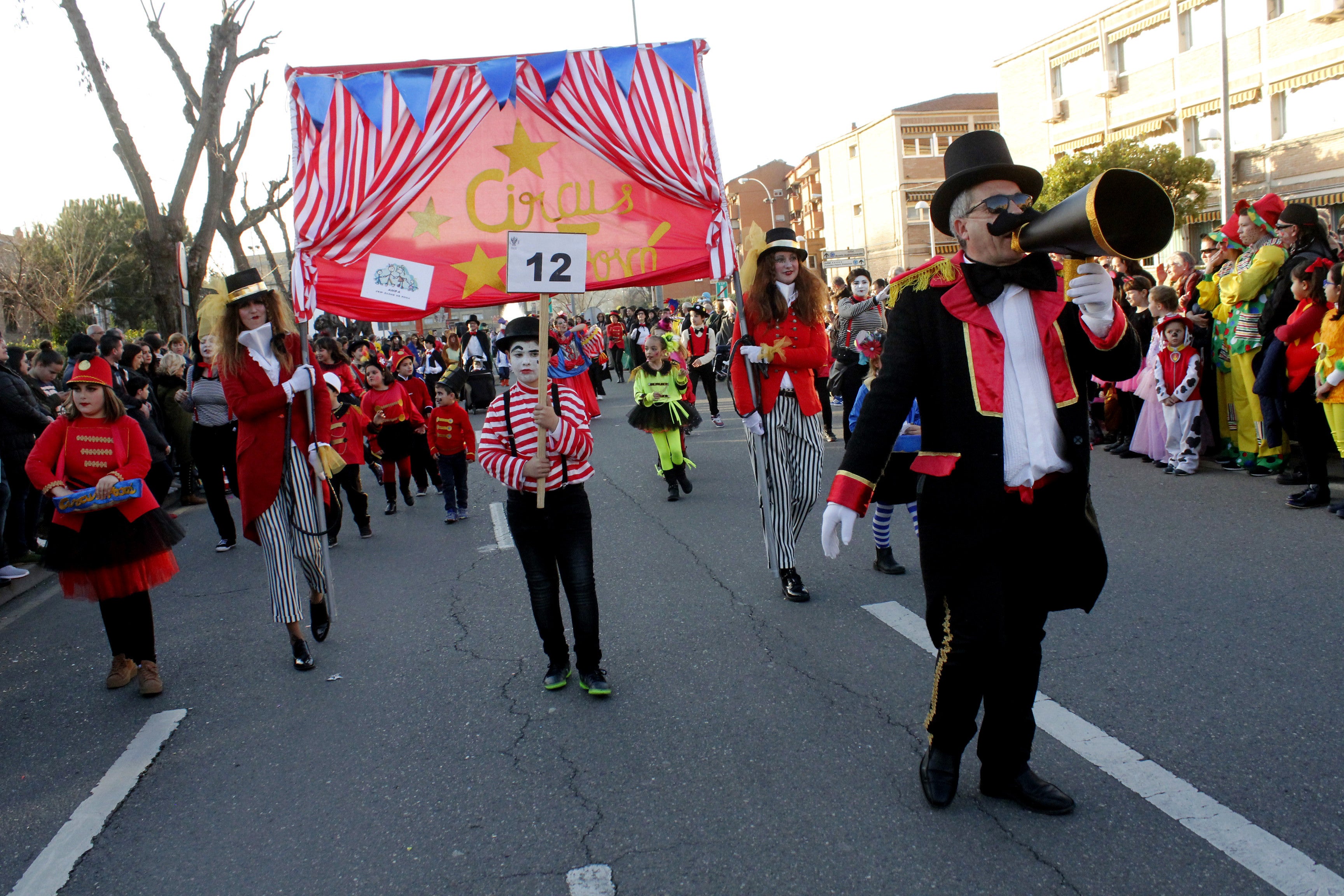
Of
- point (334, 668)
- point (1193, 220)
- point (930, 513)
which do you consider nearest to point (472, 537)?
point (334, 668)

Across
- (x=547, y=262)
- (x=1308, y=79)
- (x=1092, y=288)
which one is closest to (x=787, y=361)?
(x=547, y=262)

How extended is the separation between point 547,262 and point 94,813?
284 cm

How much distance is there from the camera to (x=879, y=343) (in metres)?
6.53

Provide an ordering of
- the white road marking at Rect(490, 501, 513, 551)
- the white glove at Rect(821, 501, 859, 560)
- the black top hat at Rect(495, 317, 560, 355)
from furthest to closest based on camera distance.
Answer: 1. the white road marking at Rect(490, 501, 513, 551)
2. the black top hat at Rect(495, 317, 560, 355)
3. the white glove at Rect(821, 501, 859, 560)

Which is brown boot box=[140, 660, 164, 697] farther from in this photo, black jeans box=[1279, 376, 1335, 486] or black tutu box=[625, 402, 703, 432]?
black jeans box=[1279, 376, 1335, 486]

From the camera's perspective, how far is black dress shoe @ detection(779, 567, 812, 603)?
18.4 ft

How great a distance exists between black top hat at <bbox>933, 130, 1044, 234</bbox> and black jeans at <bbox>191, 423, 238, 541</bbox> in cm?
744

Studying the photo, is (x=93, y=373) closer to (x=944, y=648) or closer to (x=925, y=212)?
(x=944, y=648)

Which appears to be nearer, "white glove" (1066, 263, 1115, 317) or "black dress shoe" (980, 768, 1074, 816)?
"white glove" (1066, 263, 1115, 317)

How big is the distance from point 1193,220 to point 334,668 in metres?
36.6

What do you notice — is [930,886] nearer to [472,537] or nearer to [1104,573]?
[1104,573]

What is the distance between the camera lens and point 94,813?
377 cm

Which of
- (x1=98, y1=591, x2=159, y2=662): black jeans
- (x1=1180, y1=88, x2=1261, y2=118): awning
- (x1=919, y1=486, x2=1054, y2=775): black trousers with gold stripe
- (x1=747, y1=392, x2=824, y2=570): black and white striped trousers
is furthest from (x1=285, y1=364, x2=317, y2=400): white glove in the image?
(x1=1180, y1=88, x2=1261, y2=118): awning

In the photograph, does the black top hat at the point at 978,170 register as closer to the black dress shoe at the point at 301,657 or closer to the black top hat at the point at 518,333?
the black top hat at the point at 518,333
